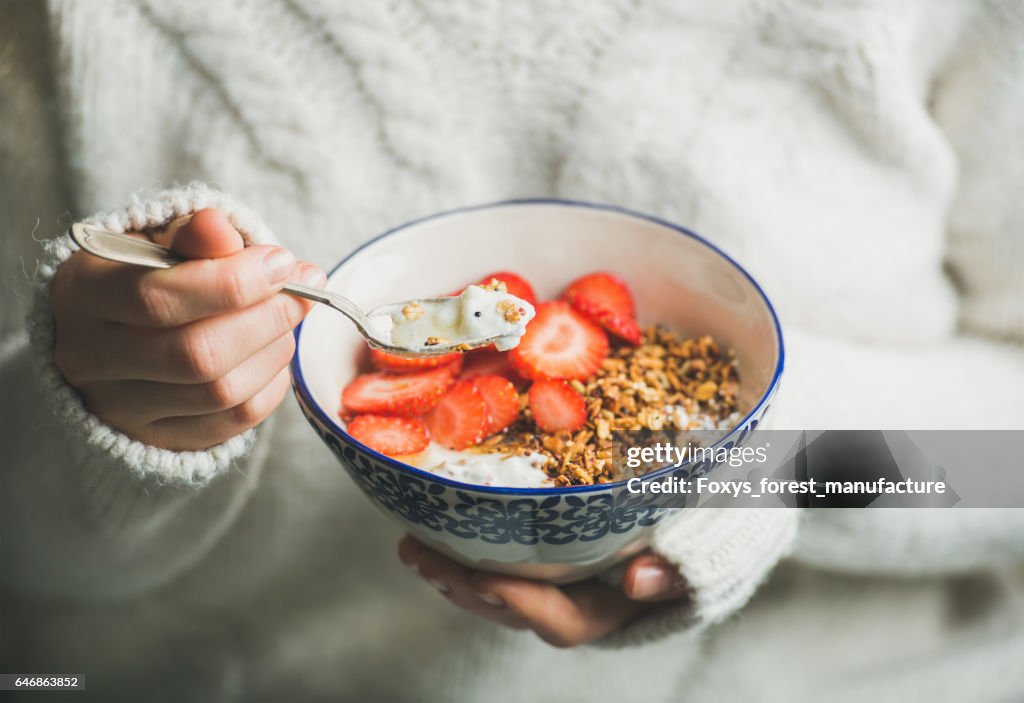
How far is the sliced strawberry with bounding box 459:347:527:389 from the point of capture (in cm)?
64

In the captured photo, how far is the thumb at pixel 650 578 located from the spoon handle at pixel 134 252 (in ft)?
1.02

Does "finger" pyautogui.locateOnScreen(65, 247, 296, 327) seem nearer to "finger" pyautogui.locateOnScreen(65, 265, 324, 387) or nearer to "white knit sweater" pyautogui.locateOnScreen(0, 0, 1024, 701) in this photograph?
"finger" pyautogui.locateOnScreen(65, 265, 324, 387)

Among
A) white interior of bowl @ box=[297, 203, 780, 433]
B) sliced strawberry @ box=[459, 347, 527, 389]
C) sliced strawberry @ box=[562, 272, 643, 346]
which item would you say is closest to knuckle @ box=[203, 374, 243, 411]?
white interior of bowl @ box=[297, 203, 780, 433]

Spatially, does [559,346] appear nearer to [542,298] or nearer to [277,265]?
[542,298]

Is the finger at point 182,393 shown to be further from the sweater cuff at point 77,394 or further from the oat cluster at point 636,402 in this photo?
the oat cluster at point 636,402

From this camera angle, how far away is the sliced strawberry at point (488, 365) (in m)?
0.64

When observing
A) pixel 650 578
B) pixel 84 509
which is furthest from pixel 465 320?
pixel 84 509

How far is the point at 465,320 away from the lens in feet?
1.71

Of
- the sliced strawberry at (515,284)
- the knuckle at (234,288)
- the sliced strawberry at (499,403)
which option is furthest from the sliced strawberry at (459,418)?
the knuckle at (234,288)

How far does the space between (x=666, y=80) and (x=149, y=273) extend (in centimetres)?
57

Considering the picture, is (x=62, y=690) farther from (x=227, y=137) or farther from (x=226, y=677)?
(x=227, y=137)

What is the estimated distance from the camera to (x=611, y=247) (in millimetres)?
688

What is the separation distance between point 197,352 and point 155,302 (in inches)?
1.5

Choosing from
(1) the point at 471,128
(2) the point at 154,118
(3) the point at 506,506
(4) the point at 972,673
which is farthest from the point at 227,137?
(4) the point at 972,673
